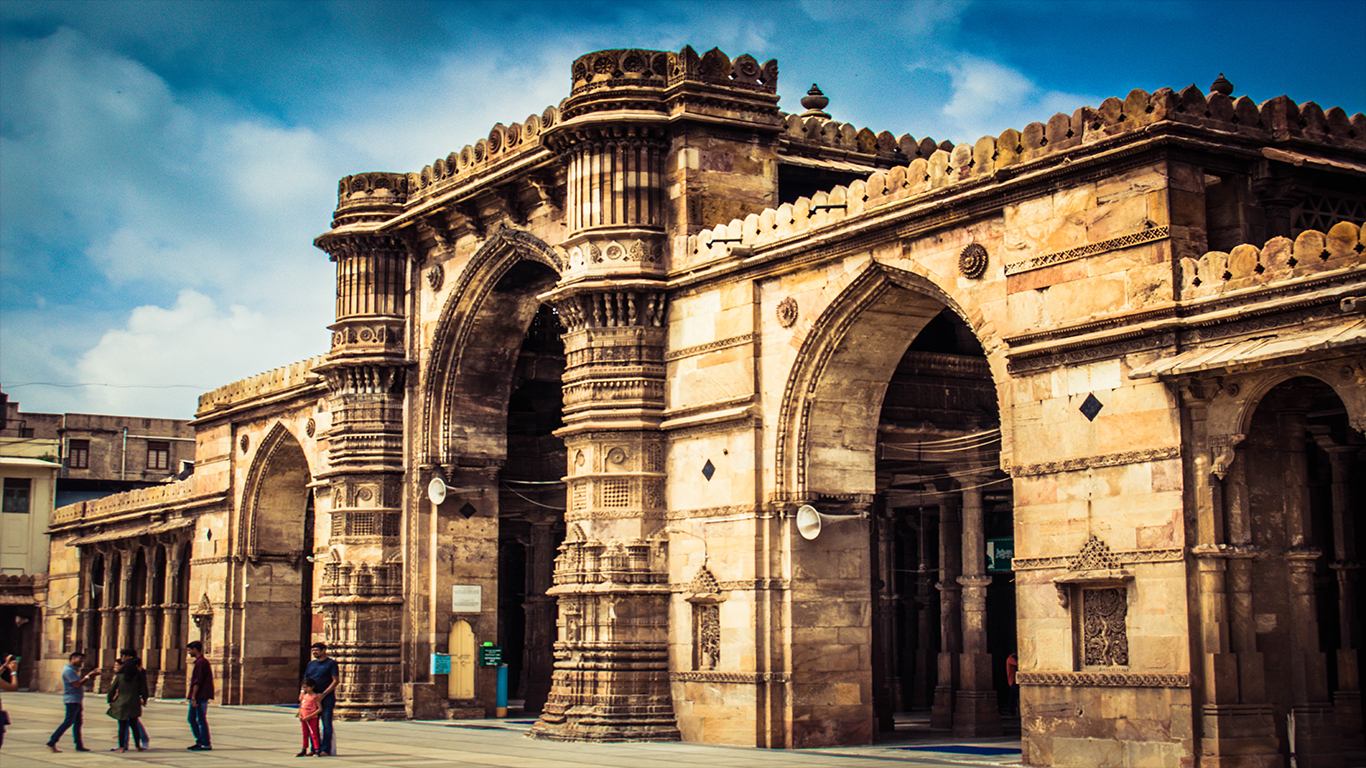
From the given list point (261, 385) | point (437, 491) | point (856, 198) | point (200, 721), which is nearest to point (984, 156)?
point (856, 198)

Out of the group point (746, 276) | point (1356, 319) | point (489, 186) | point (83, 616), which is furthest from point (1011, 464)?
point (83, 616)

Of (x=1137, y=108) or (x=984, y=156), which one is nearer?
(x=1137, y=108)

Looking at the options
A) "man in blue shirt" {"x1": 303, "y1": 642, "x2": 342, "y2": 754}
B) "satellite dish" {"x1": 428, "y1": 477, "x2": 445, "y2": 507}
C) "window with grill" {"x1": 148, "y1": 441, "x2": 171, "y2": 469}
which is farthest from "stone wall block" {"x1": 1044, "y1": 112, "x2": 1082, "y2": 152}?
"window with grill" {"x1": 148, "y1": 441, "x2": 171, "y2": 469}

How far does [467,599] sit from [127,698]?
844 cm

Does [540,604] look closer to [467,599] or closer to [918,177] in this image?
[467,599]

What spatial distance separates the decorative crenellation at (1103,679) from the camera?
13867 mm

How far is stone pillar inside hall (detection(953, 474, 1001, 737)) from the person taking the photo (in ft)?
70.4

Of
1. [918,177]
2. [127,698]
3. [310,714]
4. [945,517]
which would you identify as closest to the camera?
[918,177]

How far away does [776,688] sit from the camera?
18.8m

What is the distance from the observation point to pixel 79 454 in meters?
54.1

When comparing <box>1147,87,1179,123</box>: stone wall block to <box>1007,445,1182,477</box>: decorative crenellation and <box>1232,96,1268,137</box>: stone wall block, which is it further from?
<box>1007,445,1182,477</box>: decorative crenellation

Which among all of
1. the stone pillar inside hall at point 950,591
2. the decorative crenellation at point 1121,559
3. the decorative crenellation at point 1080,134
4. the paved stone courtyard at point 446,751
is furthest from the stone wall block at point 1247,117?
the stone pillar inside hall at point 950,591

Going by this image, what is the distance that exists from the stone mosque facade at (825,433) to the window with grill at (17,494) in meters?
18.7

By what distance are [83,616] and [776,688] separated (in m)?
30.9
